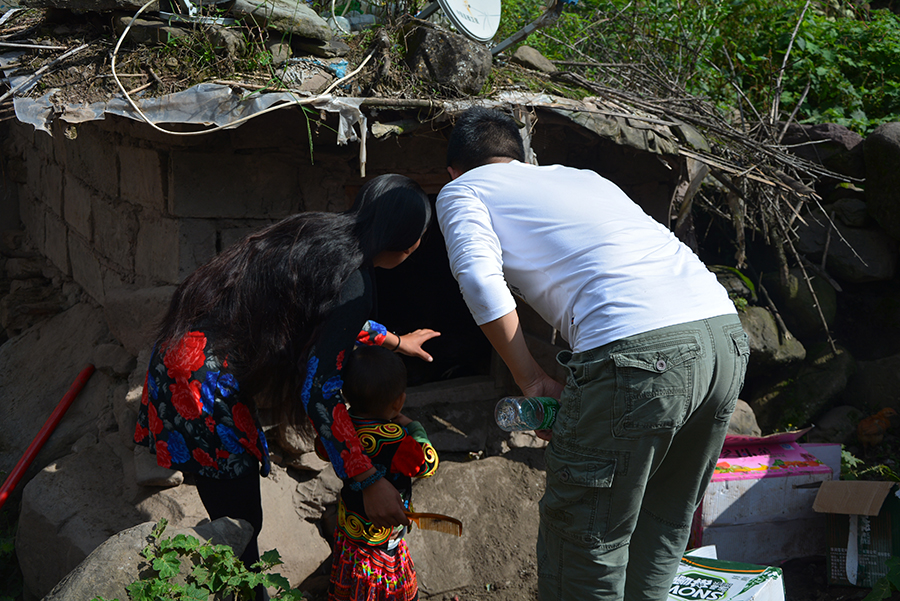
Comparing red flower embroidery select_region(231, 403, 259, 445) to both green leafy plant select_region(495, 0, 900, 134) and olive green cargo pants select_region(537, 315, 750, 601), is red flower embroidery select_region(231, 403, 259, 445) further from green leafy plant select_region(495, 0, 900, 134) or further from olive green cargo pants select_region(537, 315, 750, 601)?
green leafy plant select_region(495, 0, 900, 134)

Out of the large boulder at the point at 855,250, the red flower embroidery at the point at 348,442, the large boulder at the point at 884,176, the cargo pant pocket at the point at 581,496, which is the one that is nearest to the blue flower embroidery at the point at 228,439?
the red flower embroidery at the point at 348,442

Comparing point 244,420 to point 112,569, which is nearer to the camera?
point 112,569

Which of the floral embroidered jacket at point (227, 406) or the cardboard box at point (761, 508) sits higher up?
the floral embroidered jacket at point (227, 406)

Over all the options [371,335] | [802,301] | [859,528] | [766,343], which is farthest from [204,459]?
[802,301]

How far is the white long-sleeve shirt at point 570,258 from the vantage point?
1.71m

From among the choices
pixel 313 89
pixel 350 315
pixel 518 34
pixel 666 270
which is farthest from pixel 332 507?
pixel 518 34

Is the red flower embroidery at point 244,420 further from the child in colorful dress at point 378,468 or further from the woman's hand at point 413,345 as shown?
the woman's hand at point 413,345

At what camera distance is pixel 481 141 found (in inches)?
Answer: 85.4

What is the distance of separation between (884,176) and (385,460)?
441 centimetres

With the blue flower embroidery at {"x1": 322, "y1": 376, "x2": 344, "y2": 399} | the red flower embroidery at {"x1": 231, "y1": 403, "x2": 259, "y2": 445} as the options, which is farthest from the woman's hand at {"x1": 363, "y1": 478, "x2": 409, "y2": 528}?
the red flower embroidery at {"x1": 231, "y1": 403, "x2": 259, "y2": 445}

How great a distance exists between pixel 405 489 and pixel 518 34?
8.54 ft

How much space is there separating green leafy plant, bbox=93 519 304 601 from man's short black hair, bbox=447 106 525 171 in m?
1.41

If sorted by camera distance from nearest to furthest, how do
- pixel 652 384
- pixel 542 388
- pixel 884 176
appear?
1. pixel 652 384
2. pixel 542 388
3. pixel 884 176

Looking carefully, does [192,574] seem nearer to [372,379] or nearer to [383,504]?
[383,504]
